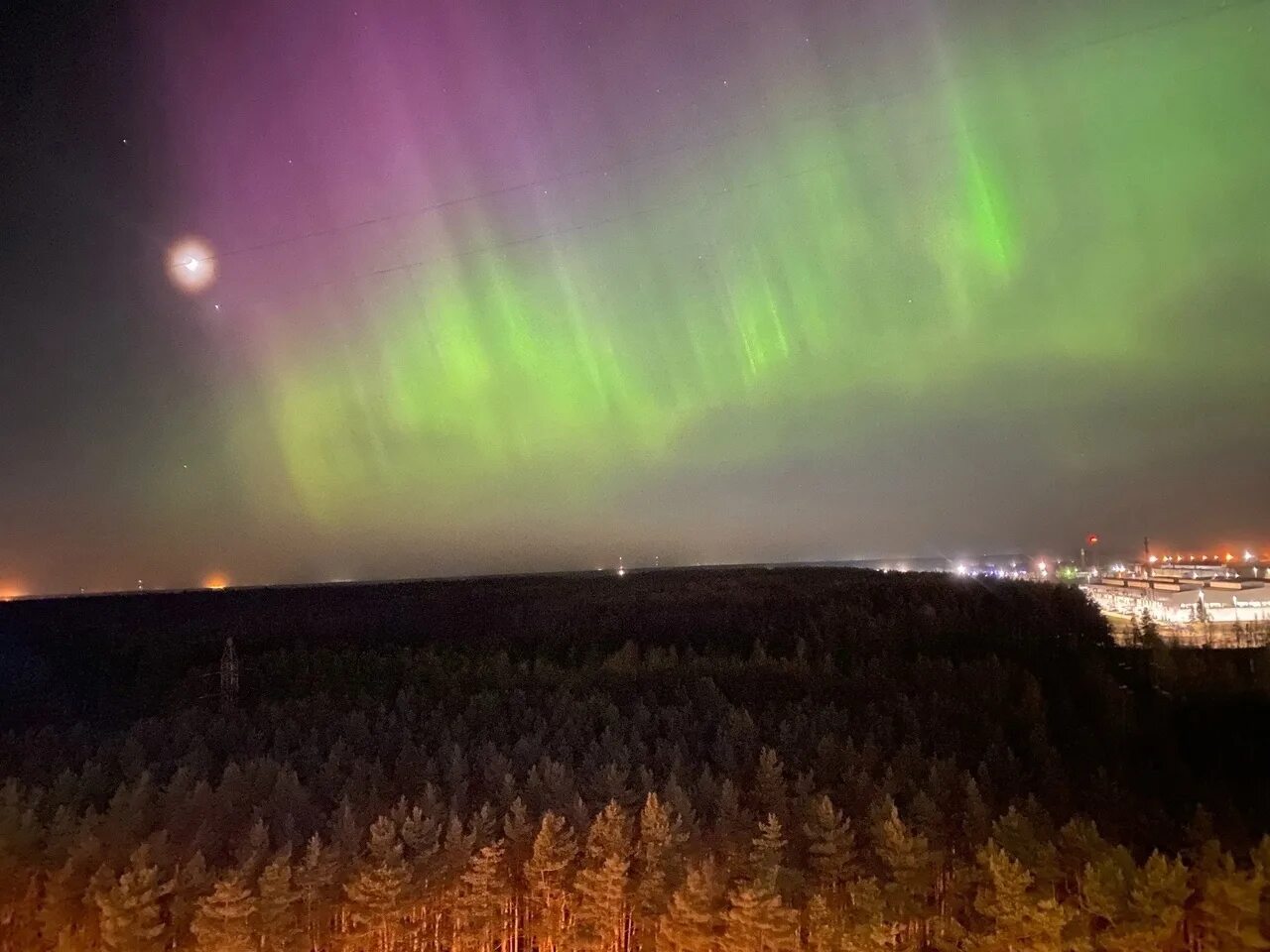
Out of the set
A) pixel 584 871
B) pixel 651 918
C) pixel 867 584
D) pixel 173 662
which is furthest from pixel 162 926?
pixel 867 584

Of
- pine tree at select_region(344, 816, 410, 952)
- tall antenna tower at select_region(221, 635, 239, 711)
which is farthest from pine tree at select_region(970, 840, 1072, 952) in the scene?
tall antenna tower at select_region(221, 635, 239, 711)

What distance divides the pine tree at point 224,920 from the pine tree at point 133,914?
0.61m

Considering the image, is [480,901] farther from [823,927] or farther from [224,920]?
[823,927]

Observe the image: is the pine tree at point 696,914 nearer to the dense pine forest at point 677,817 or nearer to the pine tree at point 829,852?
the dense pine forest at point 677,817

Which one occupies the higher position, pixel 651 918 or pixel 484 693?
pixel 484 693

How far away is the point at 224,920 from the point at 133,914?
128cm

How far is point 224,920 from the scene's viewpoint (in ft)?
40.1

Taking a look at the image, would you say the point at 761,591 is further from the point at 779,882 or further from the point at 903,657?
the point at 779,882

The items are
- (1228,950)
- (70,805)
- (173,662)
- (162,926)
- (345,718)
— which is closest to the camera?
(1228,950)

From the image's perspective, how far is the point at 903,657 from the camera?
118 ft

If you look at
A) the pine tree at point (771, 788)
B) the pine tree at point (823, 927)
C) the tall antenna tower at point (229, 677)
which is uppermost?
the tall antenna tower at point (229, 677)

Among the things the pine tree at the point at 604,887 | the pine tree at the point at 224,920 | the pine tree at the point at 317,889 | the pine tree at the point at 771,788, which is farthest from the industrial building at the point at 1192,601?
the pine tree at the point at 224,920

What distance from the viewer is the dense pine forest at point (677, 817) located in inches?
494

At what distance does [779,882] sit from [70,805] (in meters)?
13.0
